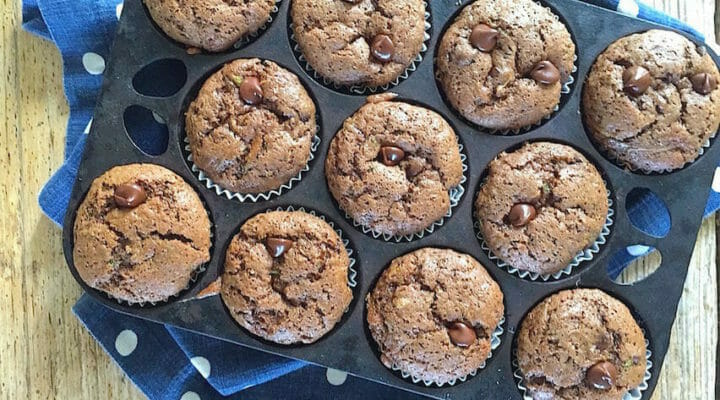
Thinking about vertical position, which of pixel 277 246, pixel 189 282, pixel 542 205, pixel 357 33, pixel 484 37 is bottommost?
pixel 189 282

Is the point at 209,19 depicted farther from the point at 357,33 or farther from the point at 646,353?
the point at 646,353

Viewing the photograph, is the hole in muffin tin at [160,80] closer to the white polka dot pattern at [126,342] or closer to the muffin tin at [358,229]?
the muffin tin at [358,229]

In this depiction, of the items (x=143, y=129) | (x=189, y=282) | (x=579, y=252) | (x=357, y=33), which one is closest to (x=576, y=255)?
(x=579, y=252)

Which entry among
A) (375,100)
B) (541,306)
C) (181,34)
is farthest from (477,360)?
(181,34)

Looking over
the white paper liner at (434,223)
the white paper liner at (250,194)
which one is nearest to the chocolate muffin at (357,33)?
the white paper liner at (250,194)

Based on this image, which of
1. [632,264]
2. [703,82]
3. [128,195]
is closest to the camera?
[128,195]

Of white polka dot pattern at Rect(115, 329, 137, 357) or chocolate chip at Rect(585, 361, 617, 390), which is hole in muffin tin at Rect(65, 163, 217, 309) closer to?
white polka dot pattern at Rect(115, 329, 137, 357)
